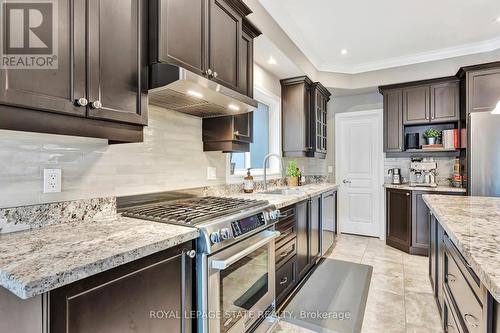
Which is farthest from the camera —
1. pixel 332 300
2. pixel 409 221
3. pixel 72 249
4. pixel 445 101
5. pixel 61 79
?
pixel 445 101

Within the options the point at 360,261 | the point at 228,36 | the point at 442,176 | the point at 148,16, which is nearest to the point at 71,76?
the point at 148,16

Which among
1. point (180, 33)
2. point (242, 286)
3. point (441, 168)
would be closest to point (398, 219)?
point (441, 168)

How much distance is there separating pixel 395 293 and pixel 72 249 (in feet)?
9.17

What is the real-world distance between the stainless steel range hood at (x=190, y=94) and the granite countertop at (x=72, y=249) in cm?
75

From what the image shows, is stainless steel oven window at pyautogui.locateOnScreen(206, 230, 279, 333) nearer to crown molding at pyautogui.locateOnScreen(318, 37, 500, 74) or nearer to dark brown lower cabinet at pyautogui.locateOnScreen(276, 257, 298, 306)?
dark brown lower cabinet at pyautogui.locateOnScreen(276, 257, 298, 306)

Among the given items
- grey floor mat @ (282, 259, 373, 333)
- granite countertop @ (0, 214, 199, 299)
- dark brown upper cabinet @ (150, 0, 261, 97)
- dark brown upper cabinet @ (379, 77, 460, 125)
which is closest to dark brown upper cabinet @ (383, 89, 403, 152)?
dark brown upper cabinet @ (379, 77, 460, 125)

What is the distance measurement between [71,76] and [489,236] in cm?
191

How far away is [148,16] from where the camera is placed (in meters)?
1.41

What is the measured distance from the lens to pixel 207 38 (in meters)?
1.74

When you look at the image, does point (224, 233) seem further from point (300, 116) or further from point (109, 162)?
point (300, 116)

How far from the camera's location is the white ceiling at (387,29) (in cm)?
277

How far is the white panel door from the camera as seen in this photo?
462 cm

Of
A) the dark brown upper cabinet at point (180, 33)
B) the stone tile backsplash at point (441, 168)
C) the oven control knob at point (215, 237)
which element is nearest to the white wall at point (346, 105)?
the stone tile backsplash at point (441, 168)

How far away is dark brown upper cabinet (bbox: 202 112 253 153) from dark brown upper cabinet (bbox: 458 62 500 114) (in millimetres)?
3228
